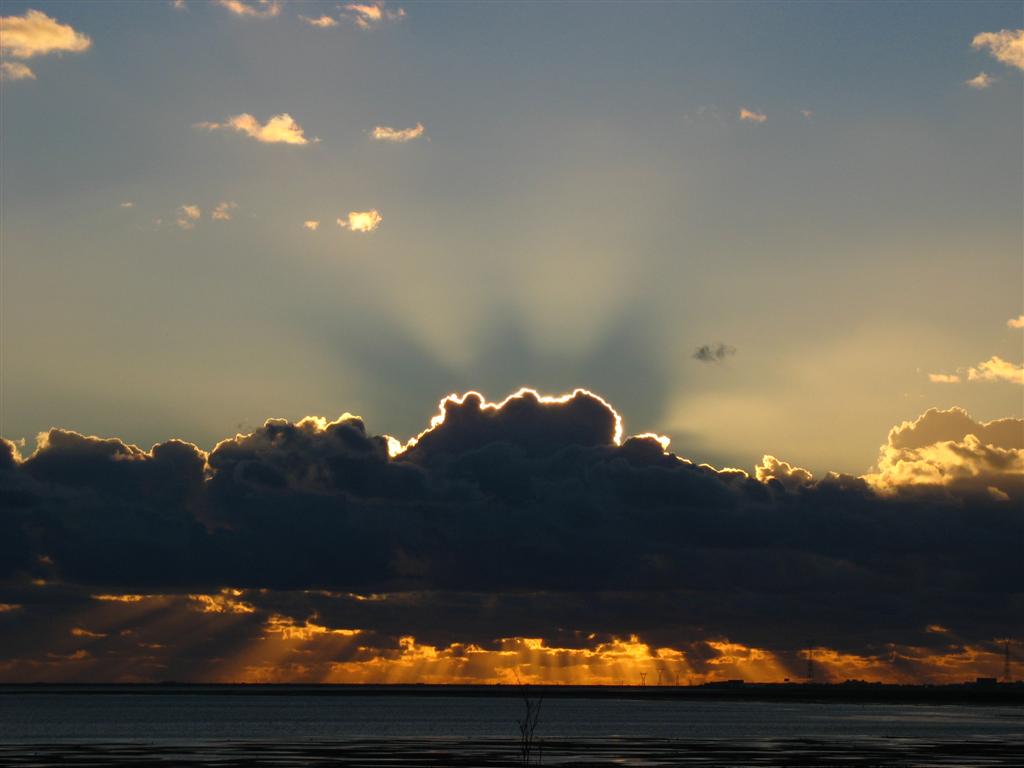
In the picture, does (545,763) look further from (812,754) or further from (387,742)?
(387,742)

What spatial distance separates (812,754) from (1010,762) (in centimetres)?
2336

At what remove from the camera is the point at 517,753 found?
6156 inches

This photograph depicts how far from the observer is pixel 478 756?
149750mm

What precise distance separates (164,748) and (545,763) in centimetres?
5500

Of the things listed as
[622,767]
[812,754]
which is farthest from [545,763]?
[812,754]

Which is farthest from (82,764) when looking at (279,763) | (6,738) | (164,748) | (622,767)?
(6,738)

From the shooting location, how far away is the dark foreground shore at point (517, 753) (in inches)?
5482

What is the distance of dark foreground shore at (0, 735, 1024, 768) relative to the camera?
139m

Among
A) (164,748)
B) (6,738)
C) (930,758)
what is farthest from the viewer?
(6,738)

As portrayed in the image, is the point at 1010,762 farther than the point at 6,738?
No

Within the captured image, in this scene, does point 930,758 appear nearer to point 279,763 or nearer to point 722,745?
point 722,745

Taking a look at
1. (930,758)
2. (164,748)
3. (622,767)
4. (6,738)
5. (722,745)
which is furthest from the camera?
(6,738)

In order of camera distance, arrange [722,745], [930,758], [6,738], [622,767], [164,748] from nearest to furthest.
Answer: [622,767]
[930,758]
[164,748]
[722,745]
[6,738]

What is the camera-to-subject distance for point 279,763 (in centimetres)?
13600
